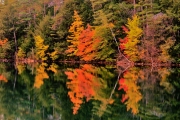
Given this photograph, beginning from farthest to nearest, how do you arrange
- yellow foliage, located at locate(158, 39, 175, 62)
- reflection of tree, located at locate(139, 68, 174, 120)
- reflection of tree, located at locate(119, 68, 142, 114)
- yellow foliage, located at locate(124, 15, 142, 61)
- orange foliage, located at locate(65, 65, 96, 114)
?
1. yellow foliage, located at locate(124, 15, 142, 61)
2. yellow foliage, located at locate(158, 39, 175, 62)
3. orange foliage, located at locate(65, 65, 96, 114)
4. reflection of tree, located at locate(119, 68, 142, 114)
5. reflection of tree, located at locate(139, 68, 174, 120)

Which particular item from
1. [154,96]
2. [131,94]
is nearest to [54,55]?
[131,94]

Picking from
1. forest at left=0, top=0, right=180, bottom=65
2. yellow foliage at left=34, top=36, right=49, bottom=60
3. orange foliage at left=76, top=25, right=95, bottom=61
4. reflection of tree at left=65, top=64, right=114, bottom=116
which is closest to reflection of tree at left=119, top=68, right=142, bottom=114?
reflection of tree at left=65, top=64, right=114, bottom=116

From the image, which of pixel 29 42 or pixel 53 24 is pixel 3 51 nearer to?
pixel 29 42

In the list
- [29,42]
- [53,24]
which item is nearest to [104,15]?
[53,24]

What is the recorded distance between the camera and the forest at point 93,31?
37.2 m

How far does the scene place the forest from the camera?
3722 centimetres

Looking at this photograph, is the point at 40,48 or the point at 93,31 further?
the point at 40,48

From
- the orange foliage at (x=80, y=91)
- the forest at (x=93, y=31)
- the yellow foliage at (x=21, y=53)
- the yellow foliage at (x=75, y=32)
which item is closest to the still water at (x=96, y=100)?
the orange foliage at (x=80, y=91)

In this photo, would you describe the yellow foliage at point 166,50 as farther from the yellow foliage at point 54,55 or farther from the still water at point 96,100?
the yellow foliage at point 54,55

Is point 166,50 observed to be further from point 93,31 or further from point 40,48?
point 40,48

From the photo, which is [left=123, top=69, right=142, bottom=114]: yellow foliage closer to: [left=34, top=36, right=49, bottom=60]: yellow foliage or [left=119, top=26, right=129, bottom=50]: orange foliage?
[left=119, top=26, right=129, bottom=50]: orange foliage

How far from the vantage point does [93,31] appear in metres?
43.9

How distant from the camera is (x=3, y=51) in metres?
58.3

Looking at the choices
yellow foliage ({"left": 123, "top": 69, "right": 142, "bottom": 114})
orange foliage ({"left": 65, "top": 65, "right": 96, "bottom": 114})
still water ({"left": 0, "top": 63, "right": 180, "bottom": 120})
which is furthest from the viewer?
orange foliage ({"left": 65, "top": 65, "right": 96, "bottom": 114})
